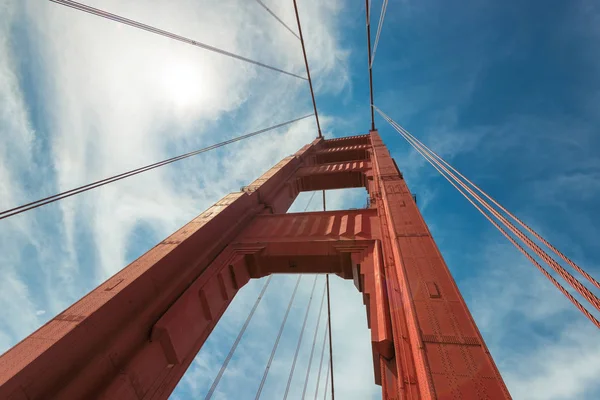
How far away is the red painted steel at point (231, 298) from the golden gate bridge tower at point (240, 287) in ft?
0.05

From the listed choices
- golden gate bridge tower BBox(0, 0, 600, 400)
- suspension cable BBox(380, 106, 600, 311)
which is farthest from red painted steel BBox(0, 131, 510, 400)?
suspension cable BBox(380, 106, 600, 311)

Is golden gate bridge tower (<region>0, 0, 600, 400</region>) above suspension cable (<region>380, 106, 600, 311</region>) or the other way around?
the other way around

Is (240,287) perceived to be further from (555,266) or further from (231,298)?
(555,266)

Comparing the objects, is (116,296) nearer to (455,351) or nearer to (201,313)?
(201,313)

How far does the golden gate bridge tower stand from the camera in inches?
108

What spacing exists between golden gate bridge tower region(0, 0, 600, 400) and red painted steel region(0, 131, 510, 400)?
15 mm

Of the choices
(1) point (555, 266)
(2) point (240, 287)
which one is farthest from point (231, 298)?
(1) point (555, 266)

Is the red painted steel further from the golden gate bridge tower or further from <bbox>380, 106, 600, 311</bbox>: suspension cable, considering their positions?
<bbox>380, 106, 600, 311</bbox>: suspension cable

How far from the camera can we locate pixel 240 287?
21.0ft

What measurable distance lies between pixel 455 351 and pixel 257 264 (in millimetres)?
4565

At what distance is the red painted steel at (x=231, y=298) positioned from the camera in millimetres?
2777

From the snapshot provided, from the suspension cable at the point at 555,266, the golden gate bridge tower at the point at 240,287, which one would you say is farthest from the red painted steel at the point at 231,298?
the suspension cable at the point at 555,266

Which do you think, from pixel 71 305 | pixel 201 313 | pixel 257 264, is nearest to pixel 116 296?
pixel 71 305

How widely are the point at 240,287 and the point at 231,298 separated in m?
0.33
